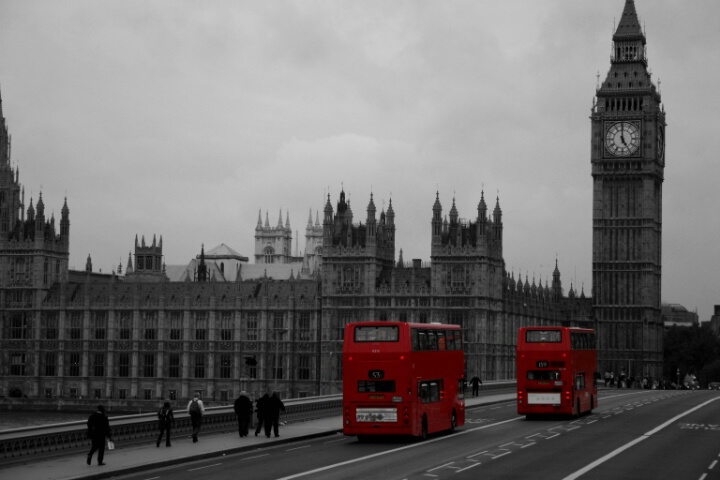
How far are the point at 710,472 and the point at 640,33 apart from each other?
410ft

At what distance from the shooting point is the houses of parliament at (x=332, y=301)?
127375 mm

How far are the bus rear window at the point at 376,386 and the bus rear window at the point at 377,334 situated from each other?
4.88 ft

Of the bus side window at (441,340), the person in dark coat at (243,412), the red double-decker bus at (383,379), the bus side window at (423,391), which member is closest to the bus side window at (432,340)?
the bus side window at (441,340)

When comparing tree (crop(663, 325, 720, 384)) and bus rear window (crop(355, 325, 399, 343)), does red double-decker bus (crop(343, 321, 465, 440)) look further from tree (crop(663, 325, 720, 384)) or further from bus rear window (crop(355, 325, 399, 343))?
tree (crop(663, 325, 720, 384))

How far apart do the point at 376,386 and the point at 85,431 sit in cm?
1047

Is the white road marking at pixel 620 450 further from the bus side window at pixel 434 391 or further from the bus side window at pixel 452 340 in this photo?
the bus side window at pixel 452 340

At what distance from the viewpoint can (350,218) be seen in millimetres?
130750

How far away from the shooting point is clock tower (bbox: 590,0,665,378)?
148m

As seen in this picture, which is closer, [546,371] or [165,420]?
[165,420]

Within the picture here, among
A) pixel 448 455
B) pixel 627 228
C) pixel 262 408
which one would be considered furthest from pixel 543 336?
pixel 627 228

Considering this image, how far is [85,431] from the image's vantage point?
43688 millimetres

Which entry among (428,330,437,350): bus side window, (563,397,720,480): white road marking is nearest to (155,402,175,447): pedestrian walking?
(428,330,437,350): bus side window

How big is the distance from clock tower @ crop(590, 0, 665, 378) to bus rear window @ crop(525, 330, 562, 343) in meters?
91.5

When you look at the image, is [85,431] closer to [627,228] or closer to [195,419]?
[195,419]
